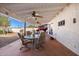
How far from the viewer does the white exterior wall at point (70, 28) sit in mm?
3583

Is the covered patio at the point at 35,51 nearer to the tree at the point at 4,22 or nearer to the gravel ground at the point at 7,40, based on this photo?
the gravel ground at the point at 7,40

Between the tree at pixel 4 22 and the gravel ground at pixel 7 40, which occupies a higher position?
the tree at pixel 4 22

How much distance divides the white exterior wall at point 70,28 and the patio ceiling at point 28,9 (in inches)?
16.0

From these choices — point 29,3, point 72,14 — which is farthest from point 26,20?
point 72,14

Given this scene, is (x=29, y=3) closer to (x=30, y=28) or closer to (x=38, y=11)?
(x=38, y=11)

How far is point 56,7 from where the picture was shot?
3494mm

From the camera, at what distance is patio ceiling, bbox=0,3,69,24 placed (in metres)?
3.25

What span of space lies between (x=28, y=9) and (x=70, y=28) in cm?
140

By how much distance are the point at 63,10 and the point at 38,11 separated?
2.64 feet

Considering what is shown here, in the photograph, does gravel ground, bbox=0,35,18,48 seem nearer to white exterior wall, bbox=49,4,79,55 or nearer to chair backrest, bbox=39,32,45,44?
chair backrest, bbox=39,32,45,44

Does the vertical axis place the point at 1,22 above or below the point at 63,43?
above

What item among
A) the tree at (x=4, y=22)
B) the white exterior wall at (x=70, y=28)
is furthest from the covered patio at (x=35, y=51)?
the tree at (x=4, y=22)

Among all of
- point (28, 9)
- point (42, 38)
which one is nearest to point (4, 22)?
point (28, 9)

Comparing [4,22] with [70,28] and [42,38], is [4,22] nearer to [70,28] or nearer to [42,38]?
[42,38]
